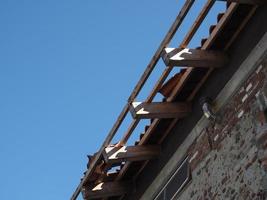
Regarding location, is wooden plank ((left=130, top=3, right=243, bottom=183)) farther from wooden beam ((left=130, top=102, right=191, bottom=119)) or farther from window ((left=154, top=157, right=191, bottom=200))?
window ((left=154, top=157, right=191, bottom=200))

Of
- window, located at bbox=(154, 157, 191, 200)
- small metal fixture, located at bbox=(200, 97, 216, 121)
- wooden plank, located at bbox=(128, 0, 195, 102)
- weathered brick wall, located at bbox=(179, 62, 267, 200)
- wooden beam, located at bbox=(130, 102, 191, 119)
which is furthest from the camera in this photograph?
window, located at bbox=(154, 157, 191, 200)

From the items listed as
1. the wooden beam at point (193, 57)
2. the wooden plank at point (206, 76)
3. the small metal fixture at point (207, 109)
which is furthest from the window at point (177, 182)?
the wooden beam at point (193, 57)

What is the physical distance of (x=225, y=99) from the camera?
27.3ft

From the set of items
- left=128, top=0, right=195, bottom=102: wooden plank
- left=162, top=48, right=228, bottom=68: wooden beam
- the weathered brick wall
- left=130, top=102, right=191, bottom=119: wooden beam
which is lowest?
the weathered brick wall

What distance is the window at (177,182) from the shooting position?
884 cm

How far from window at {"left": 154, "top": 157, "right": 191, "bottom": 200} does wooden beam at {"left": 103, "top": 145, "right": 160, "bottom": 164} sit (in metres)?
0.63

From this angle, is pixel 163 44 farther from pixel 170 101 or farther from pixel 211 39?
Answer: pixel 170 101

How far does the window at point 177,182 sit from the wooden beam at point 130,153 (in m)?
0.63

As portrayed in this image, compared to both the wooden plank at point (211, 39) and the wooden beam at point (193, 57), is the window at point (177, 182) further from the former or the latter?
the wooden beam at point (193, 57)

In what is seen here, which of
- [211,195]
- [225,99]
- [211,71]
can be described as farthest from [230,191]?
[211,71]

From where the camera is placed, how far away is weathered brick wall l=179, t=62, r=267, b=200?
720 cm

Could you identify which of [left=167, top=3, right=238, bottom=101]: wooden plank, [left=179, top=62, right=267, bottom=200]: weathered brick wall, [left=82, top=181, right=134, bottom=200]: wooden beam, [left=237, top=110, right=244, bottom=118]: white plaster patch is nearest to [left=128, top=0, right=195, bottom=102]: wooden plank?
[left=167, top=3, right=238, bottom=101]: wooden plank

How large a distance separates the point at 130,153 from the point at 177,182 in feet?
3.13

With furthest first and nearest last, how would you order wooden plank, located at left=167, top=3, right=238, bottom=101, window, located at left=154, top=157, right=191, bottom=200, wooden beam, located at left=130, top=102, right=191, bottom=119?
window, located at left=154, top=157, right=191, bottom=200
wooden beam, located at left=130, top=102, right=191, bottom=119
wooden plank, located at left=167, top=3, right=238, bottom=101
